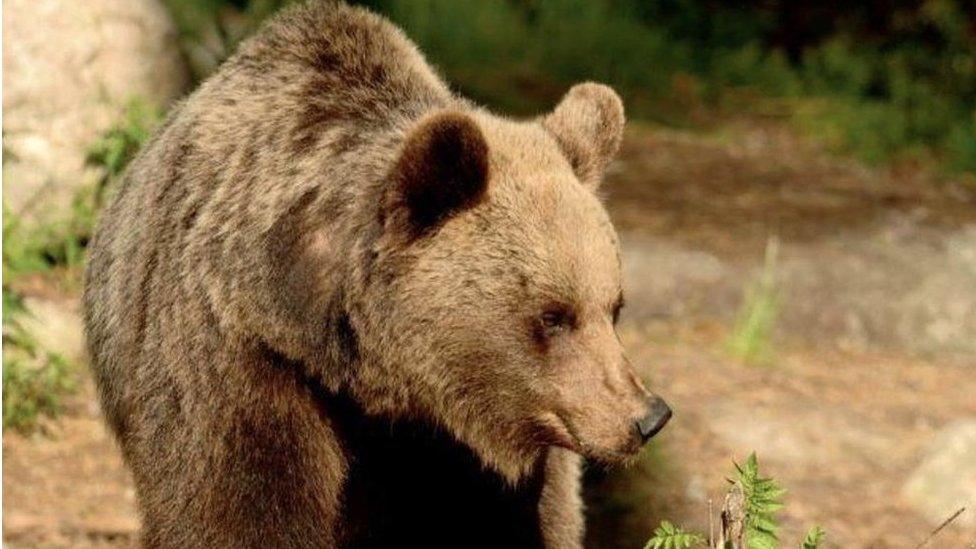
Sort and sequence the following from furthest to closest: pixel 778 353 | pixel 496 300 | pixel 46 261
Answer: pixel 778 353 < pixel 46 261 < pixel 496 300

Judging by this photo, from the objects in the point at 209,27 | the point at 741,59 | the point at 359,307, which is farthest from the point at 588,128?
the point at 741,59

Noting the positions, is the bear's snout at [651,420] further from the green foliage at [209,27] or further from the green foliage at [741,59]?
the green foliage at [741,59]

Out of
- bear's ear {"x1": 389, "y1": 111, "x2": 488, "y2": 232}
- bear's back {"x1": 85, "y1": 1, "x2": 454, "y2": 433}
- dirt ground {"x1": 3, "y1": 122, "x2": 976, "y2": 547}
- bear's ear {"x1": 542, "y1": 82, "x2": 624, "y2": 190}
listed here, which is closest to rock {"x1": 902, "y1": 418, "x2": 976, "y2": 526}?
dirt ground {"x1": 3, "y1": 122, "x2": 976, "y2": 547}

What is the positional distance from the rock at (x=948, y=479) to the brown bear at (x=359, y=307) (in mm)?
2449

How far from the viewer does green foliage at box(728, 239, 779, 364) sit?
8164mm

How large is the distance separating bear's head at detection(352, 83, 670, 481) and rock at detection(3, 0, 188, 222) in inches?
148

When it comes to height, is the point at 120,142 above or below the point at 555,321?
below

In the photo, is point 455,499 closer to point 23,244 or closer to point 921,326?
point 23,244

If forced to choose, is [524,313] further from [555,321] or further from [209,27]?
[209,27]

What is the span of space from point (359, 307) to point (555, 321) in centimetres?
48

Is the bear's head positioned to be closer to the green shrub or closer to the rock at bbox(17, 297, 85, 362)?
the green shrub

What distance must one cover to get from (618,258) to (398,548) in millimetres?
1189

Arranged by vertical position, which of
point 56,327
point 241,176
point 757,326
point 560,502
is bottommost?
point 56,327

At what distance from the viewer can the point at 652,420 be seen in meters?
4.08
